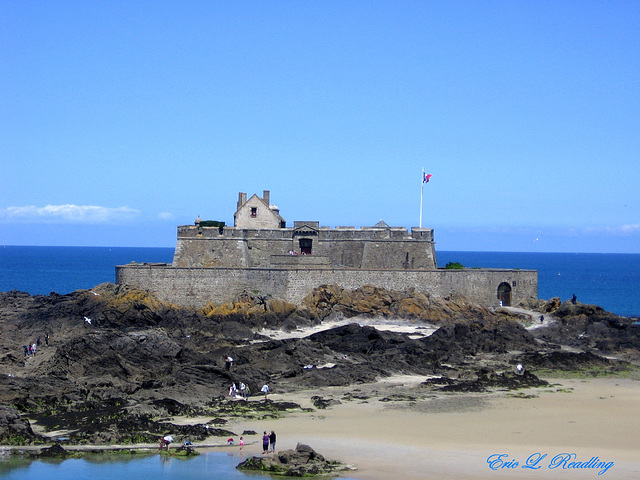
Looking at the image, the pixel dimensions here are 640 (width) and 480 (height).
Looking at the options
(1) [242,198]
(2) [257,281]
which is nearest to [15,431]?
(2) [257,281]

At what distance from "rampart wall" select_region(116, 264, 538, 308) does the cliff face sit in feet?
2.02

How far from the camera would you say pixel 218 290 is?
4078 cm

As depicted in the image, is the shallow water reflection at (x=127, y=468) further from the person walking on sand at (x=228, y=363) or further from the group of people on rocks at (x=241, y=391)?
the person walking on sand at (x=228, y=363)

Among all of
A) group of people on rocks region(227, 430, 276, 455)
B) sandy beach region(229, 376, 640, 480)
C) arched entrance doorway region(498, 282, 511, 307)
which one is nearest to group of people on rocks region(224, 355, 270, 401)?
sandy beach region(229, 376, 640, 480)

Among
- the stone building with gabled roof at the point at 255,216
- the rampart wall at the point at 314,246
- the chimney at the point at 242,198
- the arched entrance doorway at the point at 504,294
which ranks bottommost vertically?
the arched entrance doorway at the point at 504,294

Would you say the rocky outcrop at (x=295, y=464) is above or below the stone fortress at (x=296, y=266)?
below

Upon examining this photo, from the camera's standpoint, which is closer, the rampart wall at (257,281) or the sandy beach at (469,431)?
the sandy beach at (469,431)

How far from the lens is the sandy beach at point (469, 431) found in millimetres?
18078

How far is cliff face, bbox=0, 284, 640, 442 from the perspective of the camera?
2381 centimetres

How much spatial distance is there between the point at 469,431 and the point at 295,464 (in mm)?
5115

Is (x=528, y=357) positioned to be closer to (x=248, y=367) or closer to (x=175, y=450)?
(x=248, y=367)

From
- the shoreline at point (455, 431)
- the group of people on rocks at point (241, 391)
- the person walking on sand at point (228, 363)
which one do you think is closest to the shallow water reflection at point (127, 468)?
the shoreline at point (455, 431)

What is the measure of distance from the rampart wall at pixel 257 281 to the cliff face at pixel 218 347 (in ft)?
2.02

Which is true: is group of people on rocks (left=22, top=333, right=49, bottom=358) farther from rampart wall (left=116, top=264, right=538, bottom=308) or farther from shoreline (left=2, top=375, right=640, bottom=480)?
shoreline (left=2, top=375, right=640, bottom=480)
